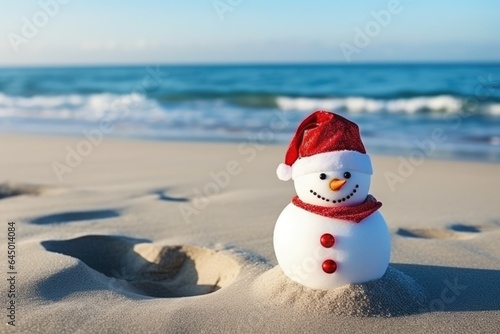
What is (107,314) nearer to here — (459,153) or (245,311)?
(245,311)

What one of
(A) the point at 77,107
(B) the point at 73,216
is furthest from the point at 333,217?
(A) the point at 77,107

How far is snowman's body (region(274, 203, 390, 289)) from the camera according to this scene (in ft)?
9.73

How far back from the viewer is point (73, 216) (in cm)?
507

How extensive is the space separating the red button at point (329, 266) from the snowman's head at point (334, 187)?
0.28m

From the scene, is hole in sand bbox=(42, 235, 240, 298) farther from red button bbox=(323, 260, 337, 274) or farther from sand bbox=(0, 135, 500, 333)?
red button bbox=(323, 260, 337, 274)

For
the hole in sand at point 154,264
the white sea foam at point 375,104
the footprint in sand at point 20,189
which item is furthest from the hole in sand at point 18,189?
the white sea foam at point 375,104

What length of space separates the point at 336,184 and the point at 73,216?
282 cm

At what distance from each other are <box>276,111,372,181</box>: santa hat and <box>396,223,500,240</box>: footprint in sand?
182 centimetres

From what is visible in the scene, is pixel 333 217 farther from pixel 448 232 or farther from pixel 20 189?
pixel 20 189

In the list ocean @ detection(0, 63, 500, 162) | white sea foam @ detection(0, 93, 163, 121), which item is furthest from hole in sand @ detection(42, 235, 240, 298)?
white sea foam @ detection(0, 93, 163, 121)

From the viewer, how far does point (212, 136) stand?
36.6ft

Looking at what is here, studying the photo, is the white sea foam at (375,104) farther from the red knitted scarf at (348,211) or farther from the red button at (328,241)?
the red button at (328,241)

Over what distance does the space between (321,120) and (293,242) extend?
2.05ft

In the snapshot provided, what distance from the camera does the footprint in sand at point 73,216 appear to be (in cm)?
490
